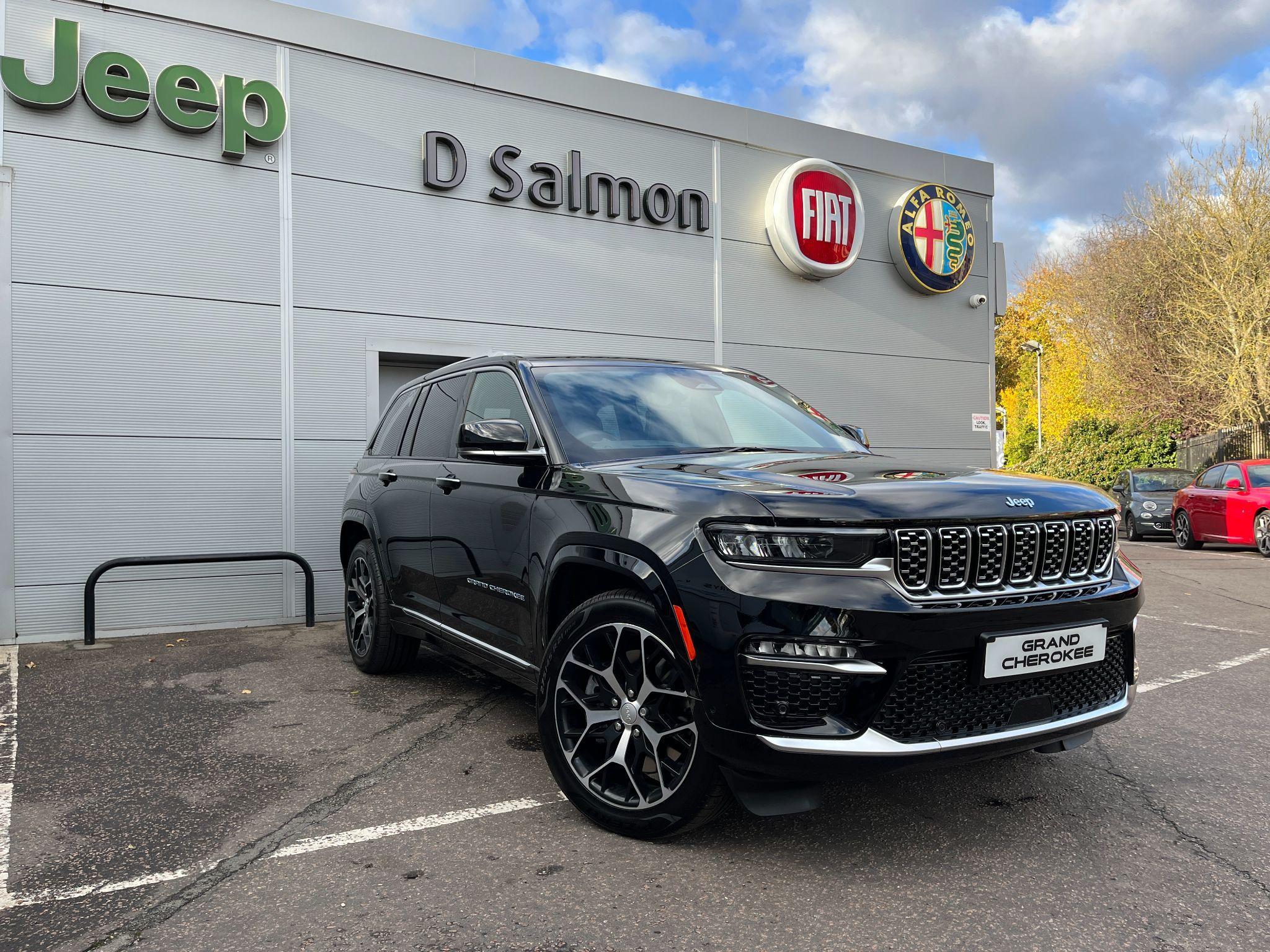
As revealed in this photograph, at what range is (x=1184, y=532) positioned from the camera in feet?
54.4

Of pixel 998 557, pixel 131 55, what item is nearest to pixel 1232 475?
pixel 998 557

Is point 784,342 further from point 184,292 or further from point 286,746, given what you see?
point 286,746

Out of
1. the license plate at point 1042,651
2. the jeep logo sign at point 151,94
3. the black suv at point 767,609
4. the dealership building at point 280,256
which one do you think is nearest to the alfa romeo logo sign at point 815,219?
the dealership building at point 280,256

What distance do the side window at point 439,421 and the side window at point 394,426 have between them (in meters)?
0.27

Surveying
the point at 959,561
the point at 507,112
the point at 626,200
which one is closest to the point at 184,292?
the point at 507,112

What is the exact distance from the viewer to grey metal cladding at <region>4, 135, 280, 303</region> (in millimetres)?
7711

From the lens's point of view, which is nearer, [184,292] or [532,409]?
[532,409]

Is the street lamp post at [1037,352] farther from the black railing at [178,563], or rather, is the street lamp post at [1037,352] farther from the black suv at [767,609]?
the black suv at [767,609]

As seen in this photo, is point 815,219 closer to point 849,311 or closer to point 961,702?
point 849,311

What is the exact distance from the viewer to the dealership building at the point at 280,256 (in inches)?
306

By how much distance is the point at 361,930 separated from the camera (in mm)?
2791

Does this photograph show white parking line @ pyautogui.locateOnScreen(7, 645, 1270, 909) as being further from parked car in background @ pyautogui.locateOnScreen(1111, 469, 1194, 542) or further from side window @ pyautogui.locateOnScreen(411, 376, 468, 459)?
parked car in background @ pyautogui.locateOnScreen(1111, 469, 1194, 542)

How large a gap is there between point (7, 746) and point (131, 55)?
5848 mm

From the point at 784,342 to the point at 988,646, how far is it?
8.89m
